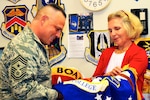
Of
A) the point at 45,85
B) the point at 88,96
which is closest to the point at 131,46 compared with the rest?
the point at 88,96

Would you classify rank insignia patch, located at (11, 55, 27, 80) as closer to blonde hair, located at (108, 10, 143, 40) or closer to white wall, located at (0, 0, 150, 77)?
blonde hair, located at (108, 10, 143, 40)

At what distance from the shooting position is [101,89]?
5.10 ft

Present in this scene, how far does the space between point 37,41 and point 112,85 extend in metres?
0.51

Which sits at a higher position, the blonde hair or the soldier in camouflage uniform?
the blonde hair

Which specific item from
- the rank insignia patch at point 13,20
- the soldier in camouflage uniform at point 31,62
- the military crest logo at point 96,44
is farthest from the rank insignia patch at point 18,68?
the rank insignia patch at point 13,20

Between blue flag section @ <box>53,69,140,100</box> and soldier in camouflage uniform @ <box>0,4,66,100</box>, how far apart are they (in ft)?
0.22

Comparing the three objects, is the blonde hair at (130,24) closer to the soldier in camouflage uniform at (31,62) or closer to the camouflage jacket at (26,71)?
the soldier in camouflage uniform at (31,62)

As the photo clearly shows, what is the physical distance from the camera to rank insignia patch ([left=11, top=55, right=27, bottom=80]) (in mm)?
1370

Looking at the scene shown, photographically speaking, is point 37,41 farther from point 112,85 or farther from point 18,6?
point 18,6

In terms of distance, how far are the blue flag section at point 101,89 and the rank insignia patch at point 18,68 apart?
0.89 feet

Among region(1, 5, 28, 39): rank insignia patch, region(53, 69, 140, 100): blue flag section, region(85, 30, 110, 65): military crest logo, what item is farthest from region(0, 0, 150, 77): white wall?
region(53, 69, 140, 100): blue flag section

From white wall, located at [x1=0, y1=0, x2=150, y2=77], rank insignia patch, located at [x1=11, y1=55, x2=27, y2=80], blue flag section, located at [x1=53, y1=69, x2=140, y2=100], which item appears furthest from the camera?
white wall, located at [x1=0, y1=0, x2=150, y2=77]

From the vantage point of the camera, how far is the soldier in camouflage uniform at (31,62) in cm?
138

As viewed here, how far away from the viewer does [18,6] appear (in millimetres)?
2623
